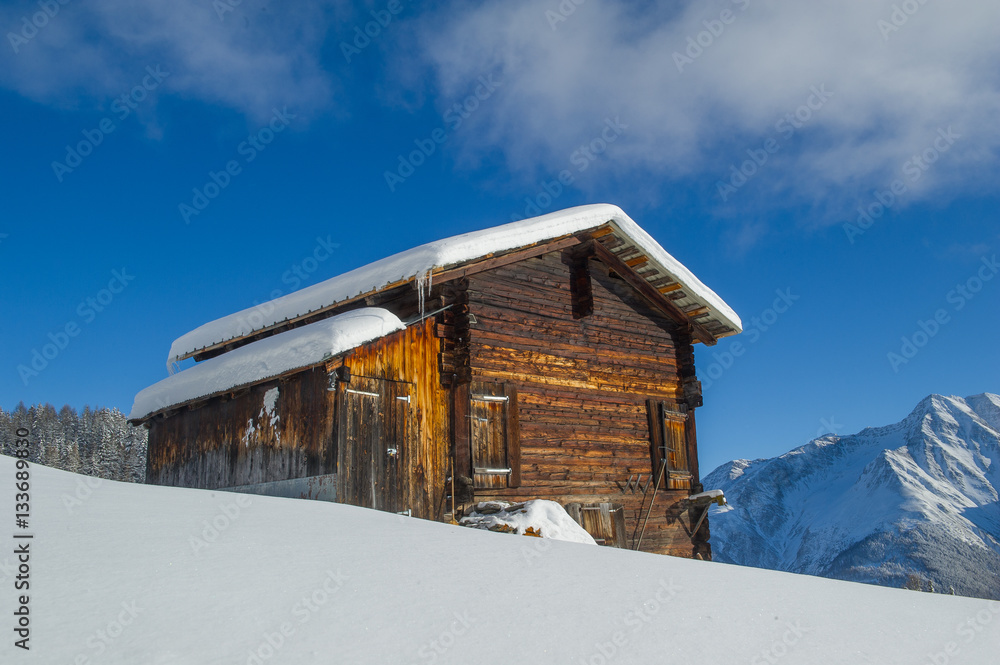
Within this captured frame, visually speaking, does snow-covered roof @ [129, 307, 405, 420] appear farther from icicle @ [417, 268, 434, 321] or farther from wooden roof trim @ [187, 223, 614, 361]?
wooden roof trim @ [187, 223, 614, 361]

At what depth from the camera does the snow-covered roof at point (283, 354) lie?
30.5ft

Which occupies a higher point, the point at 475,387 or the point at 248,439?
the point at 475,387

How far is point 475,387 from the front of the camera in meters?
11.2

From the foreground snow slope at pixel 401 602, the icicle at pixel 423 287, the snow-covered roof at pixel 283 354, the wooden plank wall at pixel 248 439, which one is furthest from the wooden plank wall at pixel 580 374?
the foreground snow slope at pixel 401 602

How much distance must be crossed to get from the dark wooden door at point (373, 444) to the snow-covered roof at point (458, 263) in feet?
5.53

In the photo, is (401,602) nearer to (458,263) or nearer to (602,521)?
(458,263)

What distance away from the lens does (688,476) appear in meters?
13.9

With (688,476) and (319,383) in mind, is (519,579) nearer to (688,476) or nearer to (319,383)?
(319,383)

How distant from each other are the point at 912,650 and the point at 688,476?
9637 millimetres

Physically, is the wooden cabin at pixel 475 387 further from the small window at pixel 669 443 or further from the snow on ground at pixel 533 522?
the snow on ground at pixel 533 522

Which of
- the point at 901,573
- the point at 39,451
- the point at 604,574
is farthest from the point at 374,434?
the point at 901,573

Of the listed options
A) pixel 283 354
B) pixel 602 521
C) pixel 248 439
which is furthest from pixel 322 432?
pixel 602 521

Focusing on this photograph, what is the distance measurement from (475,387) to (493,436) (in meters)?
0.84

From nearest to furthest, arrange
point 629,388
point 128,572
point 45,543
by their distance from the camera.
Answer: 1. point 128,572
2. point 45,543
3. point 629,388
